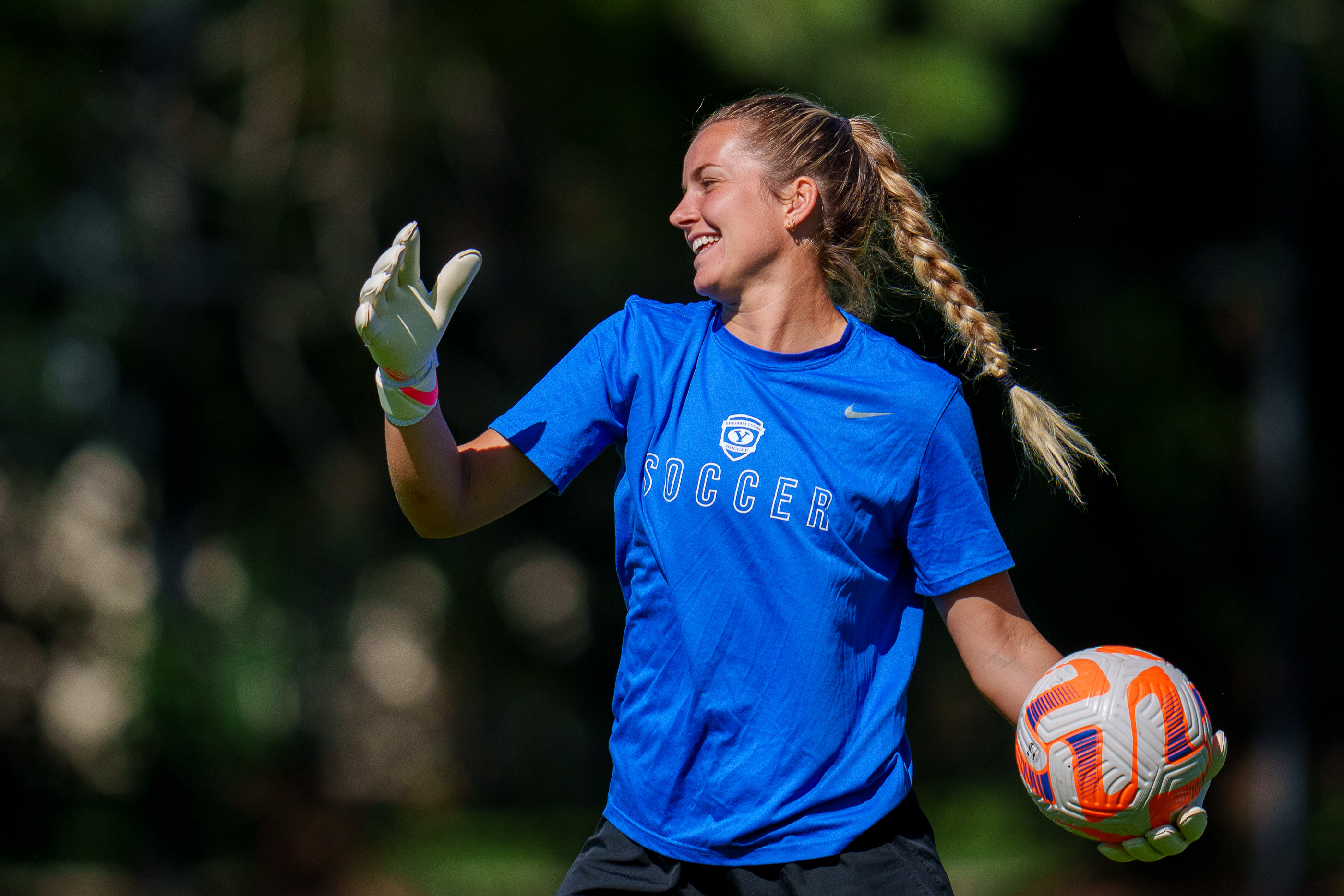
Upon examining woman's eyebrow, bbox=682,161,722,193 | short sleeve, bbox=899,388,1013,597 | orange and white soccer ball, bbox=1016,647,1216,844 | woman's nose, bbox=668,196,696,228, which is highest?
woman's eyebrow, bbox=682,161,722,193

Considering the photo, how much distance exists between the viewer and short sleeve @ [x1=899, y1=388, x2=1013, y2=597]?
2.11m

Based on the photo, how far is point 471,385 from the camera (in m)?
5.98

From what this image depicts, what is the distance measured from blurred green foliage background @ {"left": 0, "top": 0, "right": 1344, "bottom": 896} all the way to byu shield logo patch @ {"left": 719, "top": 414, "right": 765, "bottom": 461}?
3313 millimetres

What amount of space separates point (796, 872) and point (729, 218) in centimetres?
104

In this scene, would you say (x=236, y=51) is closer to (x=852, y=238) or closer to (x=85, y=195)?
(x=85, y=195)

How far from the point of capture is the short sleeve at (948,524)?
2109 millimetres

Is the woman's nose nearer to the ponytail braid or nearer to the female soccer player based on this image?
the female soccer player

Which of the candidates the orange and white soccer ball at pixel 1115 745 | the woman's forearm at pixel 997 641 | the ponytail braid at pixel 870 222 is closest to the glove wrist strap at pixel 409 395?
the ponytail braid at pixel 870 222

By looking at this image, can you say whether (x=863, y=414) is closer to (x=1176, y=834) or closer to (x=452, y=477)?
(x=452, y=477)

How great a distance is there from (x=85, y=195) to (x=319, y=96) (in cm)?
110

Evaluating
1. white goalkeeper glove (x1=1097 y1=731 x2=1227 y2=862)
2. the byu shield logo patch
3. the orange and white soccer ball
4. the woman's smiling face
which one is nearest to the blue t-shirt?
the byu shield logo patch

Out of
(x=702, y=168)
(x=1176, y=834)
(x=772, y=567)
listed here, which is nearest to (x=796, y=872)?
(x=772, y=567)

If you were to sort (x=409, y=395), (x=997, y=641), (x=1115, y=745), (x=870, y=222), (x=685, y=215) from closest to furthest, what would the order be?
1. (x=1115, y=745)
2. (x=409, y=395)
3. (x=997, y=641)
4. (x=685, y=215)
5. (x=870, y=222)

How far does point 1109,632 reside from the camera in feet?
19.1
